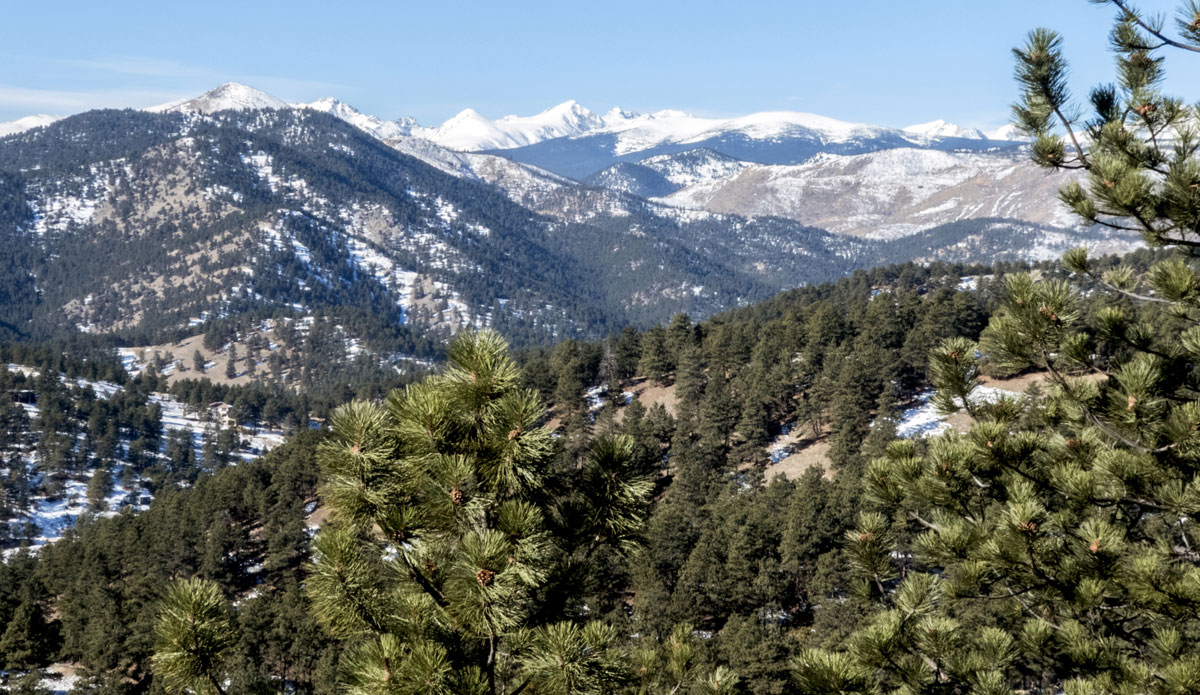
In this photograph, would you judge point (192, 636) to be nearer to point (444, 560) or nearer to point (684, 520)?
point (444, 560)

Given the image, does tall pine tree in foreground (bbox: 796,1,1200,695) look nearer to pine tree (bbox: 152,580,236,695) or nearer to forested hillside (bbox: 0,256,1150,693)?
forested hillside (bbox: 0,256,1150,693)

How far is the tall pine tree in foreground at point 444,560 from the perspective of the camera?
20.7 ft

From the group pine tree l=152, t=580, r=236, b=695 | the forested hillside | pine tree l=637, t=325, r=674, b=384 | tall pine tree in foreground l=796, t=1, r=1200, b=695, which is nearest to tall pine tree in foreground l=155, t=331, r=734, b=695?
pine tree l=152, t=580, r=236, b=695

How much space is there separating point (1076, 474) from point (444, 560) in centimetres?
803

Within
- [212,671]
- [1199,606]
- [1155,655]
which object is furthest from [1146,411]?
[212,671]

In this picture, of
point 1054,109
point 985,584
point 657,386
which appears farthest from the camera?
point 657,386

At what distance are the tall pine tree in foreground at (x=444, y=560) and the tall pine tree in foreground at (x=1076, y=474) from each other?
3812 mm

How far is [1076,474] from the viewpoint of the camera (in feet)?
29.0

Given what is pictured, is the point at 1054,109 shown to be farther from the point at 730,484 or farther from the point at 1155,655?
the point at 730,484

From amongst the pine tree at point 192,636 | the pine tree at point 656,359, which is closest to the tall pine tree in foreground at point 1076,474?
the pine tree at point 192,636

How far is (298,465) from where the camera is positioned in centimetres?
10075

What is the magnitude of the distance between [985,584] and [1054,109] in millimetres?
7228

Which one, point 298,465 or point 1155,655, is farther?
point 298,465

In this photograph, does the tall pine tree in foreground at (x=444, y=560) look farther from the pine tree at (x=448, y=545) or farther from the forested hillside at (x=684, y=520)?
the forested hillside at (x=684, y=520)
